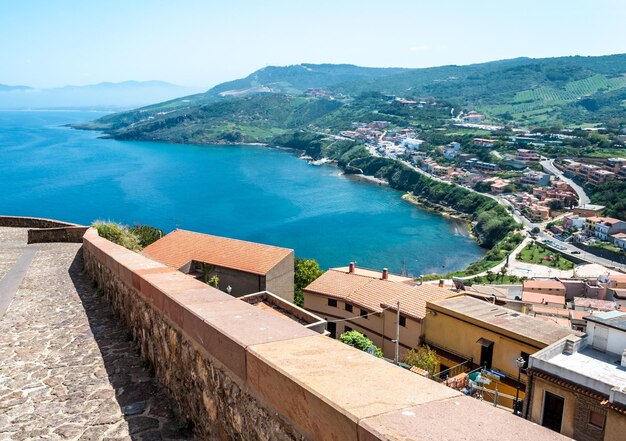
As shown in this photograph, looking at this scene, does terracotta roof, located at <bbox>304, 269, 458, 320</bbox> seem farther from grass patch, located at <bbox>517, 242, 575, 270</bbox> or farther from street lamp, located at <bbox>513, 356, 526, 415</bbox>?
grass patch, located at <bbox>517, 242, 575, 270</bbox>

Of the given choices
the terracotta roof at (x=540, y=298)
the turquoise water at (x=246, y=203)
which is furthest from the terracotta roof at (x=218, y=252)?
the turquoise water at (x=246, y=203)

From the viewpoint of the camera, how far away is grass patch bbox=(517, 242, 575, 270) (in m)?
58.5

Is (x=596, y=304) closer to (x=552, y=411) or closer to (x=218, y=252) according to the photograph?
(x=552, y=411)

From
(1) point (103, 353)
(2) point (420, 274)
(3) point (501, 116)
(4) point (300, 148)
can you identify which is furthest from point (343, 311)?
(3) point (501, 116)

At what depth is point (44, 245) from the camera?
1205 centimetres

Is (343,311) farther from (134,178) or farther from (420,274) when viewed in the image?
(134,178)

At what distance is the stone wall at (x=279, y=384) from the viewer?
180cm

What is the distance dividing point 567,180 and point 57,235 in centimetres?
9524

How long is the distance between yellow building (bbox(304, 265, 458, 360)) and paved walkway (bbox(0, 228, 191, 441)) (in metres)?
15.4

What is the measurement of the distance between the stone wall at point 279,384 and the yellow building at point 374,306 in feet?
55.5

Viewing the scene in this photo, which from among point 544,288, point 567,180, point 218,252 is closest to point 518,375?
point 218,252

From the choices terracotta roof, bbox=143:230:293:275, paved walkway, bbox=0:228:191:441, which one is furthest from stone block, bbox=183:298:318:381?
terracotta roof, bbox=143:230:293:275

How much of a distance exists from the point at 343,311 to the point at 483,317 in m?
7.59

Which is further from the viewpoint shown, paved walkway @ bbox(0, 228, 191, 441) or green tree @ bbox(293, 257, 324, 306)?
green tree @ bbox(293, 257, 324, 306)
